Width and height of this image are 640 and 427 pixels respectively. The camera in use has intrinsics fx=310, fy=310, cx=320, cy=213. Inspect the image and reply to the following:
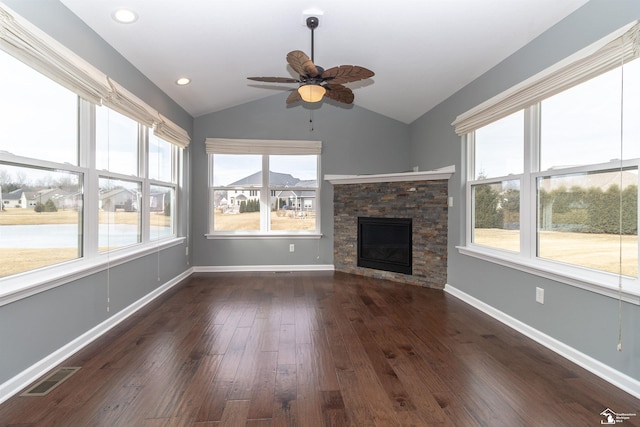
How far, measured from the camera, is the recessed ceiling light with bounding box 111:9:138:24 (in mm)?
2418

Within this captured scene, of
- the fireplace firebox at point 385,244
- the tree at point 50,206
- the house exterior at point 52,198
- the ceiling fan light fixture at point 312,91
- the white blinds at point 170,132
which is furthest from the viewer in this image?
the fireplace firebox at point 385,244

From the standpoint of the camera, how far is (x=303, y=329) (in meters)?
2.81

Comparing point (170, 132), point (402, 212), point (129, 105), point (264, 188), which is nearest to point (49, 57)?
point (129, 105)

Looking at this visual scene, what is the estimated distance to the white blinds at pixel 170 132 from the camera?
11.9ft

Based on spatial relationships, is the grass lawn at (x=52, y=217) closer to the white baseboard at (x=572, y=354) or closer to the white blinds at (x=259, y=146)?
the white blinds at (x=259, y=146)

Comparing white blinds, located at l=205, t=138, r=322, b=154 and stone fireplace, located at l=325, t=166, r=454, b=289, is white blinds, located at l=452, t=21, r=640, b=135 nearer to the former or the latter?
stone fireplace, located at l=325, t=166, r=454, b=289

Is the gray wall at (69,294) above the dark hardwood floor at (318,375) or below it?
above

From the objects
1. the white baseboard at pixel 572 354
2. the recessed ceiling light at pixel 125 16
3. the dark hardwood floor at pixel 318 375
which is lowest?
the dark hardwood floor at pixel 318 375

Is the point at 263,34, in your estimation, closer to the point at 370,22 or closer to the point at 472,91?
the point at 370,22

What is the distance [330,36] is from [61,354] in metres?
3.54

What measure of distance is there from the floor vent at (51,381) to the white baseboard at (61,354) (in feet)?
0.20

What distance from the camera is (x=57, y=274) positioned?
2252 mm

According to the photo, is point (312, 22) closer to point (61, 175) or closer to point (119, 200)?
point (61, 175)

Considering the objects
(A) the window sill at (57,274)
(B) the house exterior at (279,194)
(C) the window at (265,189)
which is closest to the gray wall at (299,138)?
(C) the window at (265,189)
